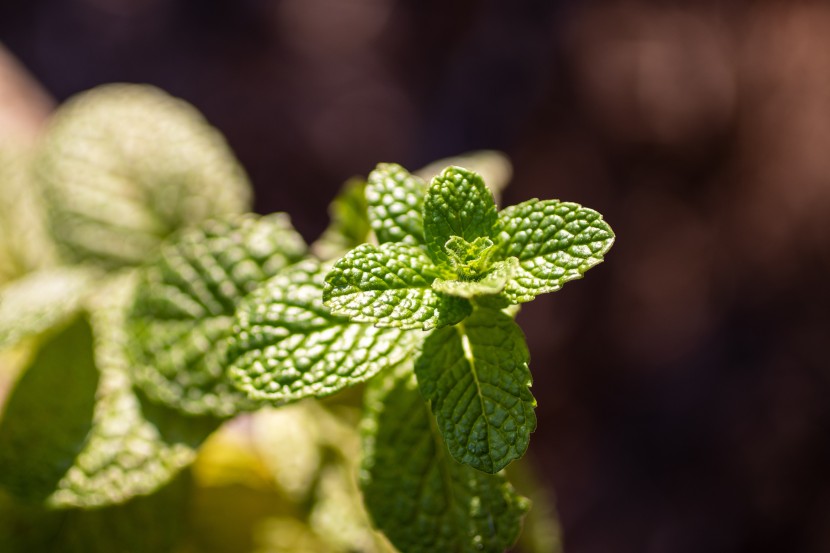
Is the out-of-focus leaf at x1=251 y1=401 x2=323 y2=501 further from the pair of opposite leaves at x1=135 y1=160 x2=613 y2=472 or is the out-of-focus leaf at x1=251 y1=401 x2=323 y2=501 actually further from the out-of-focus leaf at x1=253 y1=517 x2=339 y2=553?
the pair of opposite leaves at x1=135 y1=160 x2=613 y2=472

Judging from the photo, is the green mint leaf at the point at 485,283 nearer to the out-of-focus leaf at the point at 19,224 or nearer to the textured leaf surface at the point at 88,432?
the textured leaf surface at the point at 88,432

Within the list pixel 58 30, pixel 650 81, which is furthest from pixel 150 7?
pixel 650 81

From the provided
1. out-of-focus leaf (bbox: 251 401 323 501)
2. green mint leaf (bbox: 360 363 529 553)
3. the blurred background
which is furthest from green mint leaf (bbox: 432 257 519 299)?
the blurred background

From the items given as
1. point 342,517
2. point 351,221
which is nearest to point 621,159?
point 351,221

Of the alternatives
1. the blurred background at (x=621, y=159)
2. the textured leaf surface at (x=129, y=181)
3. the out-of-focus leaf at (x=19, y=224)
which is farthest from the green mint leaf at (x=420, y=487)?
the blurred background at (x=621, y=159)

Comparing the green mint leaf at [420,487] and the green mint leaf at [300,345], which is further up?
the green mint leaf at [300,345]

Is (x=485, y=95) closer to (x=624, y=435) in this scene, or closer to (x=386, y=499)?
(x=624, y=435)
